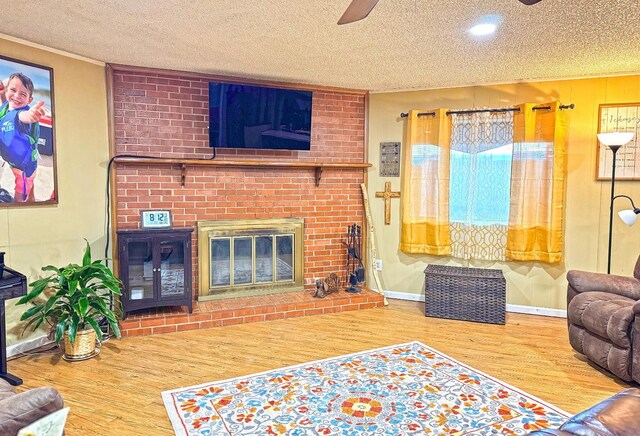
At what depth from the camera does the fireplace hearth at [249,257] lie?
411cm

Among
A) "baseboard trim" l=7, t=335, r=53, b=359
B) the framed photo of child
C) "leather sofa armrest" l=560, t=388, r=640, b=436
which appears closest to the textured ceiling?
the framed photo of child

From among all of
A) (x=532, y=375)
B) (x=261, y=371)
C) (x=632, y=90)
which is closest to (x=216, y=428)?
(x=261, y=371)

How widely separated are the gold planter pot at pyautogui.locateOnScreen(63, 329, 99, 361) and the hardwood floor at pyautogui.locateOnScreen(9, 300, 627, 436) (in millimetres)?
64

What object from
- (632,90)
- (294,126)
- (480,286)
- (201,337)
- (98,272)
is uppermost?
(632,90)

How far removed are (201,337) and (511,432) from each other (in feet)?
7.88

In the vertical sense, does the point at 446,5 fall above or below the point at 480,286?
above

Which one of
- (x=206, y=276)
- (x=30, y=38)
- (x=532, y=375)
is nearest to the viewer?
(x=532, y=375)

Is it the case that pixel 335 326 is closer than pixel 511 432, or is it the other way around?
pixel 511 432

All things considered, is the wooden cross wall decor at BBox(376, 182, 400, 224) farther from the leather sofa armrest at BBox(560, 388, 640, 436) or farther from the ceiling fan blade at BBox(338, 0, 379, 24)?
the leather sofa armrest at BBox(560, 388, 640, 436)

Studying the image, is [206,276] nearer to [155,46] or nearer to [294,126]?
[294,126]

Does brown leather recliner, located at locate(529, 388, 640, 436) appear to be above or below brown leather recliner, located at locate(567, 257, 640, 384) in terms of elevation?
above

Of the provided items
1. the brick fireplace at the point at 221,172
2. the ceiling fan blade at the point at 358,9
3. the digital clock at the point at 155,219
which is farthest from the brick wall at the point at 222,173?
the ceiling fan blade at the point at 358,9

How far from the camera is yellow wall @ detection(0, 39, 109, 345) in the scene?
313 cm

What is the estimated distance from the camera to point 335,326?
3816 millimetres
